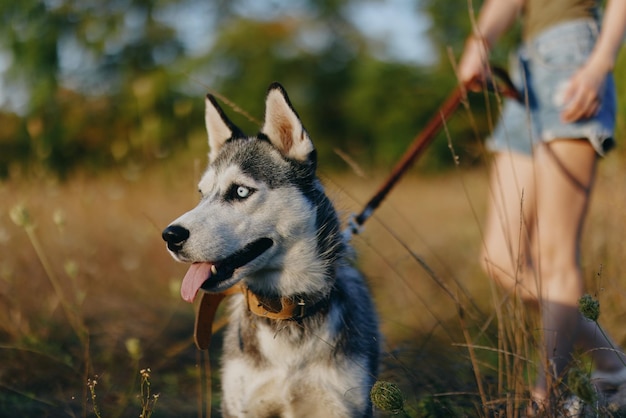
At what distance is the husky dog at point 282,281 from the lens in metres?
2.16

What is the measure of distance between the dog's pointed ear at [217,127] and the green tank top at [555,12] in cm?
140

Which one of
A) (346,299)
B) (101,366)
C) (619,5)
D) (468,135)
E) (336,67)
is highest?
(619,5)

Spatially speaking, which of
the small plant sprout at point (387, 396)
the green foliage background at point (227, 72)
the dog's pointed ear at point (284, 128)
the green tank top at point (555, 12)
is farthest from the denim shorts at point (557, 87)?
the green foliage background at point (227, 72)

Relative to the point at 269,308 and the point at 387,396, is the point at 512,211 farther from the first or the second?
the point at 387,396

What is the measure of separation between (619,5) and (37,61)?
489 inches

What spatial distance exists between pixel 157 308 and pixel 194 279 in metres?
2.67

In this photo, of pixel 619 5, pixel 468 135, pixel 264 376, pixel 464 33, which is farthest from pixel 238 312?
pixel 464 33

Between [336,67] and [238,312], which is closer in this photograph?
[238,312]

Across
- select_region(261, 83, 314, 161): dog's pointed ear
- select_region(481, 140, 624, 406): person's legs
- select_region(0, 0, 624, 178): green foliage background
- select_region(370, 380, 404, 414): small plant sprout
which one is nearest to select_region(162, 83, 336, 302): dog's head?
select_region(261, 83, 314, 161): dog's pointed ear

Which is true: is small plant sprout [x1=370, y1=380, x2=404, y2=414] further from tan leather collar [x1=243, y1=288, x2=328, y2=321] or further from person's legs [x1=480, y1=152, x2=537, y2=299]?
person's legs [x1=480, y1=152, x2=537, y2=299]

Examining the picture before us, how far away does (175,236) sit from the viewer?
6.50ft

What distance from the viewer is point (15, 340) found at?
3.50 metres

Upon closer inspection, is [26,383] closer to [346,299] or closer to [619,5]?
[346,299]

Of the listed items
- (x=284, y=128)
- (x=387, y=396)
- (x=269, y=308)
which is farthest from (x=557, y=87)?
(x=387, y=396)
